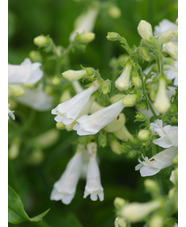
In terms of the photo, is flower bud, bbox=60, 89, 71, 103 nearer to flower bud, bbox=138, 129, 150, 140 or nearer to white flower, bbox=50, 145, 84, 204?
white flower, bbox=50, 145, 84, 204

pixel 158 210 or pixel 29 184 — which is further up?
pixel 158 210

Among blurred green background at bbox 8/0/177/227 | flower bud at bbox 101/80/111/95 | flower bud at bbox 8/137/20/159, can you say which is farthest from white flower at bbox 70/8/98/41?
flower bud at bbox 101/80/111/95

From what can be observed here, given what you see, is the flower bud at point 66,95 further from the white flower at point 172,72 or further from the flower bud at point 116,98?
the white flower at point 172,72

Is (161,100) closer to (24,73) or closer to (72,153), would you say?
(24,73)

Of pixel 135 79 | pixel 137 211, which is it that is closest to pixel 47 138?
pixel 135 79
